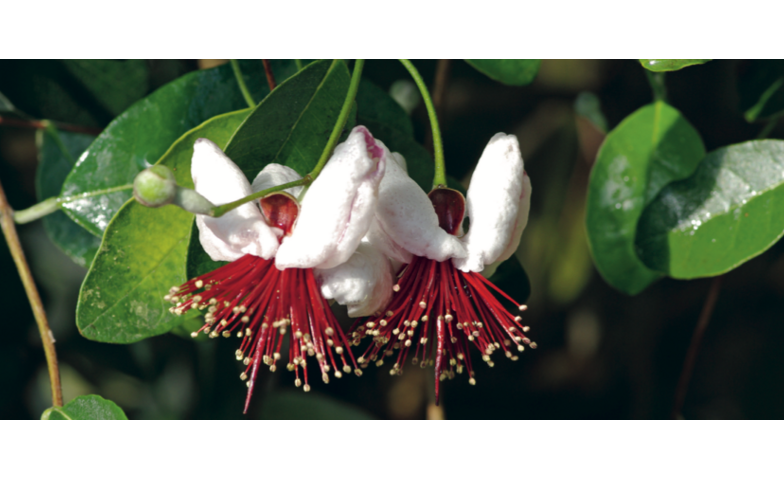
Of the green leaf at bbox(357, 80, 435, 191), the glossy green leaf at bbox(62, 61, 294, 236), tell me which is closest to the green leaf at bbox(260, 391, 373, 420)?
the glossy green leaf at bbox(62, 61, 294, 236)

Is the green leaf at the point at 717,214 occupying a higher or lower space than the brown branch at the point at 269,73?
lower

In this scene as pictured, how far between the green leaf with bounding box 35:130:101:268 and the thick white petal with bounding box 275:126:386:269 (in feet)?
2.32

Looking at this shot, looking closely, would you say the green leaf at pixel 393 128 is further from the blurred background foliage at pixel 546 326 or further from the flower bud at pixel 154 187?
the flower bud at pixel 154 187

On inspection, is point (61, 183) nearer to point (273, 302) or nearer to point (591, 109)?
point (273, 302)

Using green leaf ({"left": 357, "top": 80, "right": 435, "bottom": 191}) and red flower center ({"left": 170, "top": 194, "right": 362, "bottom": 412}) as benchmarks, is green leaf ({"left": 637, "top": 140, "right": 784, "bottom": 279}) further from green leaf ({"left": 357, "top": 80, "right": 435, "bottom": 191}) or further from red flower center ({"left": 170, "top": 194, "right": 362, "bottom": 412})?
red flower center ({"left": 170, "top": 194, "right": 362, "bottom": 412})

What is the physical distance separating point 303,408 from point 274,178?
103 cm

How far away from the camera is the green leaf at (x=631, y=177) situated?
4.17 ft

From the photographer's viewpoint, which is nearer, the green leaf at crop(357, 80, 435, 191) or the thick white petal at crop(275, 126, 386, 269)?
the thick white petal at crop(275, 126, 386, 269)

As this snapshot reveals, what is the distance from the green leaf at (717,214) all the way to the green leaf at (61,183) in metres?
1.10

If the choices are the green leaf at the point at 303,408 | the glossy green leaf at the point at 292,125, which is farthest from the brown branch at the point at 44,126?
the green leaf at the point at 303,408

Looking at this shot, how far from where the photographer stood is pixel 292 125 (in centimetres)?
90

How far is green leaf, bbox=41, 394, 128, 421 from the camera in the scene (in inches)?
36.8

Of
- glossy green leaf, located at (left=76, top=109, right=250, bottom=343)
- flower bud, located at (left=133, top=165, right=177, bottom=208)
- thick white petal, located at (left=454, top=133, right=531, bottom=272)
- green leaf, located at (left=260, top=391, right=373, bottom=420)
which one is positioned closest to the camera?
flower bud, located at (left=133, top=165, right=177, bottom=208)

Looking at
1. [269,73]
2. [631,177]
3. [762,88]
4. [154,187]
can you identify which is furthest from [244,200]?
[762,88]
